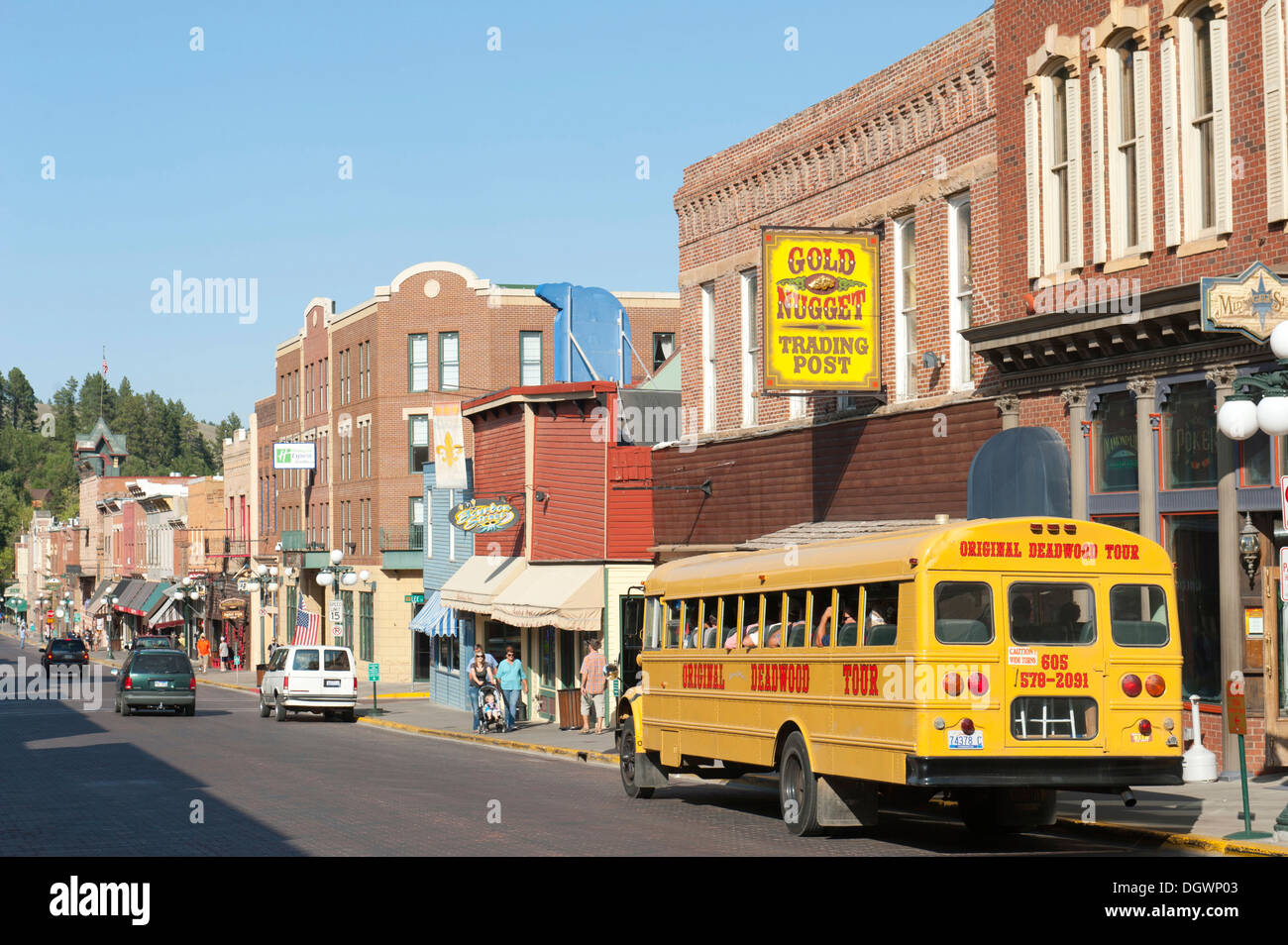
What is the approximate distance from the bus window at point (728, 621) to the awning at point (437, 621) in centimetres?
2759

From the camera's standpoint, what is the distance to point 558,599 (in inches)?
1436

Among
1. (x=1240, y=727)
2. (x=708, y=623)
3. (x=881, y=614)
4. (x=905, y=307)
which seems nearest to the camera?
(x=1240, y=727)

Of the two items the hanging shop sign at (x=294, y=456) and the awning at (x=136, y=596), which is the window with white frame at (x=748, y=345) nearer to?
the hanging shop sign at (x=294, y=456)

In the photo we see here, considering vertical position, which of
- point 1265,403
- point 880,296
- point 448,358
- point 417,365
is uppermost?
point 448,358

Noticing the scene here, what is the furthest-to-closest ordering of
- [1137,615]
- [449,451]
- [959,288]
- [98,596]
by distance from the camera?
[98,596]
[449,451]
[959,288]
[1137,615]

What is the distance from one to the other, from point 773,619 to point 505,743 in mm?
16394

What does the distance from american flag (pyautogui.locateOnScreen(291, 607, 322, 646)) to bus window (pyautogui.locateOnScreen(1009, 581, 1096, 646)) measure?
55946mm

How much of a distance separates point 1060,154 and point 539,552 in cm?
2018

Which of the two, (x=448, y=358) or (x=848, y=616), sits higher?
(x=448, y=358)

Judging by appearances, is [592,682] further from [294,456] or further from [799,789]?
[294,456]

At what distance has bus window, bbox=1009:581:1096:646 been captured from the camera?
15078 mm

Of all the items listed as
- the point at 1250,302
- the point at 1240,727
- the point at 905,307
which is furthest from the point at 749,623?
the point at 905,307

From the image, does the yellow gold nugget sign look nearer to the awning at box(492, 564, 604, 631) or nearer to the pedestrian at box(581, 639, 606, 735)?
the pedestrian at box(581, 639, 606, 735)

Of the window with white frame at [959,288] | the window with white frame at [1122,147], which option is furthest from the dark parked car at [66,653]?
the window with white frame at [1122,147]
